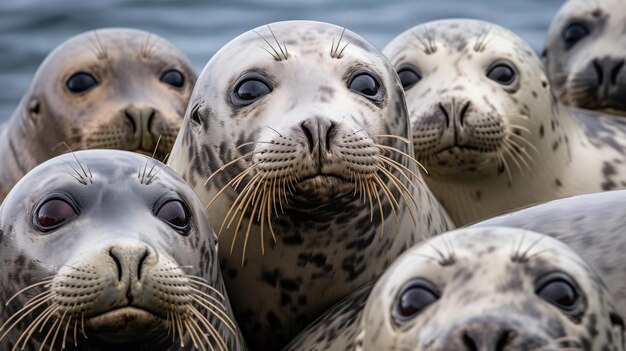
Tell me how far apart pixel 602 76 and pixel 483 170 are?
59.1 inches

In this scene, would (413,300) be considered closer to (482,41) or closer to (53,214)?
(53,214)

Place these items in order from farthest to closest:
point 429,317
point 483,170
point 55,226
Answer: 1. point 483,170
2. point 55,226
3. point 429,317

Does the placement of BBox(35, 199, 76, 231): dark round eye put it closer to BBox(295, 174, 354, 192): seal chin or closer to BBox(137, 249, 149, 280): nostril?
BBox(137, 249, 149, 280): nostril

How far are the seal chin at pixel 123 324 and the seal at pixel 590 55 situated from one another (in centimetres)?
378

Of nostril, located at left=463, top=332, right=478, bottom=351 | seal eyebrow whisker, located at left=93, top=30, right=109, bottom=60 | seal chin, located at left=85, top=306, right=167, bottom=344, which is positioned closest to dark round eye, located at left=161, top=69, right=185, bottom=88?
seal eyebrow whisker, located at left=93, top=30, right=109, bottom=60

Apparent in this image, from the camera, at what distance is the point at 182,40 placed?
17.0 m

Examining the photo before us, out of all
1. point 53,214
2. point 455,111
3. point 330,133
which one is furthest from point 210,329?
point 455,111

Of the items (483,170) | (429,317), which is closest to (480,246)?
(429,317)

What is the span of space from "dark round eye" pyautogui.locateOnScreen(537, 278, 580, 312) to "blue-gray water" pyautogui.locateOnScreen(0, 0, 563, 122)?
12.0 meters

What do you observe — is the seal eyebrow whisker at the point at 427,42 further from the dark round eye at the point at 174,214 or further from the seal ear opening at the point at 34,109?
the dark round eye at the point at 174,214

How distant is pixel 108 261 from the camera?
4.38 m

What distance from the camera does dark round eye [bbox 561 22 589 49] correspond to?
801cm

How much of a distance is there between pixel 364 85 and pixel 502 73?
138 centimetres

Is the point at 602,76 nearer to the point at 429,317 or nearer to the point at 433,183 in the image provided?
the point at 433,183
